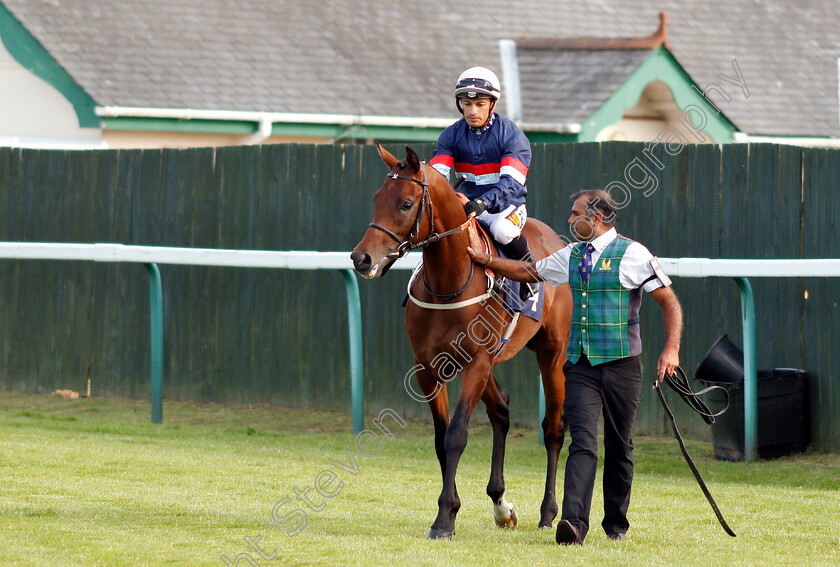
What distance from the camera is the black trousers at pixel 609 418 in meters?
6.27

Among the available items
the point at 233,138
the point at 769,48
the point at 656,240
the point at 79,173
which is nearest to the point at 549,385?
the point at 656,240

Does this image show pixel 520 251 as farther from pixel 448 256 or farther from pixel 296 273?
pixel 296 273

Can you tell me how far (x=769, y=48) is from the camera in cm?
1975

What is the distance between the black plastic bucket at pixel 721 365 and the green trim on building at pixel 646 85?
6680 millimetres

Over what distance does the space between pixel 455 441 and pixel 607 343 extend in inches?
37.0

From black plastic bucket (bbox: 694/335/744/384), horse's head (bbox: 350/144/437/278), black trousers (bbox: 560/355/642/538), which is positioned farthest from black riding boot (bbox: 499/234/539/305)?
black plastic bucket (bbox: 694/335/744/384)

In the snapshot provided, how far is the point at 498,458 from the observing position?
705cm

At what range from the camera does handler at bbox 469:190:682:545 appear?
247 inches

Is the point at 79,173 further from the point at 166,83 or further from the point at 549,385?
the point at 549,385

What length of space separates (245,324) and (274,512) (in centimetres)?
515

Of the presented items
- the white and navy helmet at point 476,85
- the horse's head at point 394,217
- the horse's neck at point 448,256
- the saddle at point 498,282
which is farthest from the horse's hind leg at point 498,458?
the white and navy helmet at point 476,85

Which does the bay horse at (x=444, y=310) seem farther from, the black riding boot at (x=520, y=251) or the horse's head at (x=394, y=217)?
the black riding boot at (x=520, y=251)

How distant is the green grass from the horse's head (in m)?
1.36

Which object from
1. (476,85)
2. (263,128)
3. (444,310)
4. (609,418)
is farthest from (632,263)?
(263,128)
